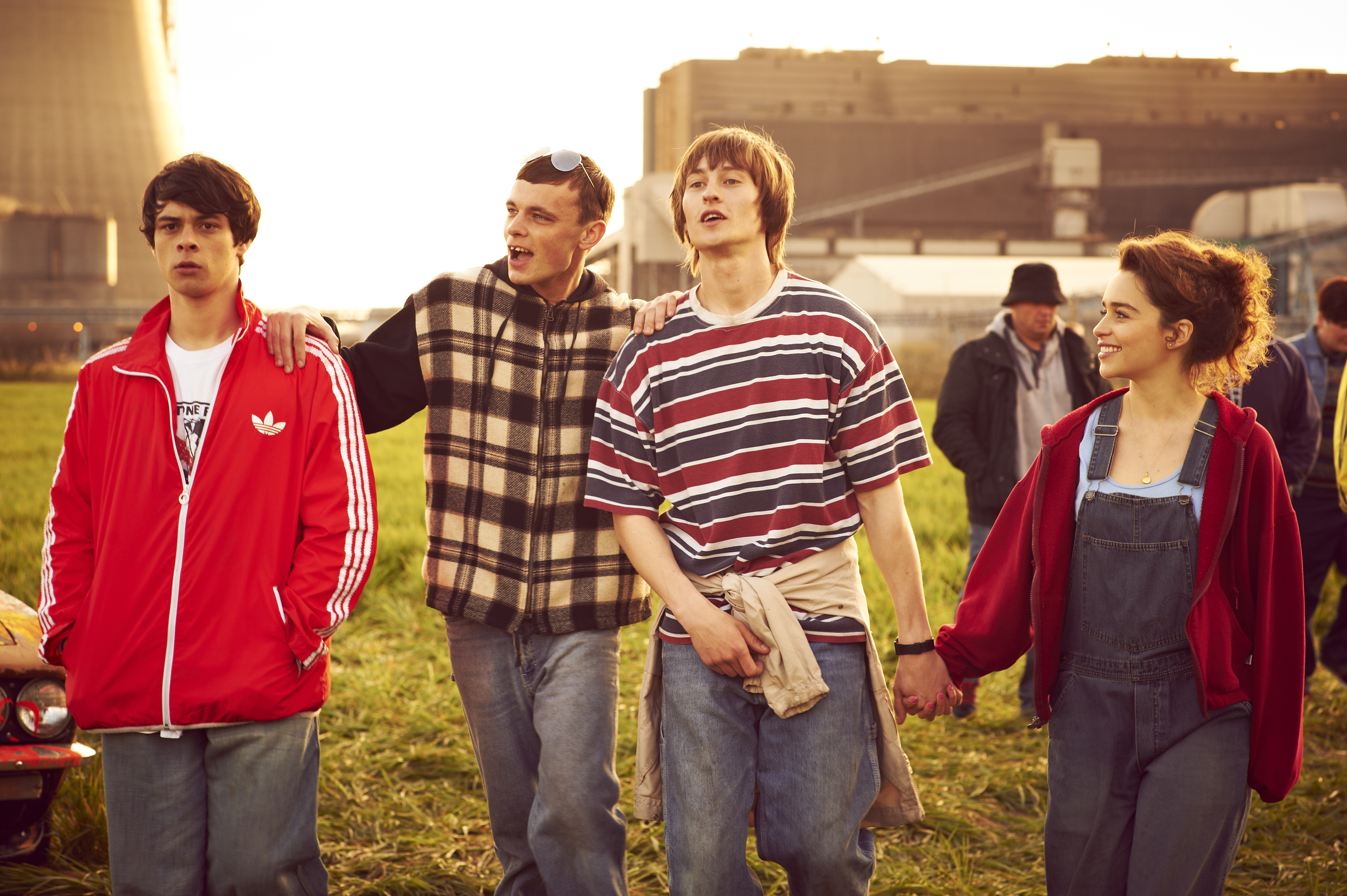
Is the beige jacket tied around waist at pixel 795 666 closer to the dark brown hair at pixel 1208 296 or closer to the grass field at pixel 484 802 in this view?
the dark brown hair at pixel 1208 296

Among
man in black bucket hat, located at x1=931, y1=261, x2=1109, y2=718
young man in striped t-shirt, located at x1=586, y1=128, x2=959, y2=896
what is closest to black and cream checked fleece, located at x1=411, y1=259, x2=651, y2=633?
young man in striped t-shirt, located at x1=586, y1=128, x2=959, y2=896

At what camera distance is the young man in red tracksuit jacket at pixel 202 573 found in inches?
88.7

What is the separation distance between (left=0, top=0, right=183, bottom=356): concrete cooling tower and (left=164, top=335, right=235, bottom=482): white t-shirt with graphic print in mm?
30950

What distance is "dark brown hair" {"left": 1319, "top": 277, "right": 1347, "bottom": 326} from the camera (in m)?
5.60

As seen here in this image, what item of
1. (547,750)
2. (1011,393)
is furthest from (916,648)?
(1011,393)

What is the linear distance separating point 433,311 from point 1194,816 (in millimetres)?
2078

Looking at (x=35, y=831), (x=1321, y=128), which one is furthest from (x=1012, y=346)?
(x=1321, y=128)

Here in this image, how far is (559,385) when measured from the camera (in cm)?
280

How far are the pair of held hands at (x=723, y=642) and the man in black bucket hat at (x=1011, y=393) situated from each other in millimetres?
2813

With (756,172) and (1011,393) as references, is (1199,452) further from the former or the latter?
(1011,393)

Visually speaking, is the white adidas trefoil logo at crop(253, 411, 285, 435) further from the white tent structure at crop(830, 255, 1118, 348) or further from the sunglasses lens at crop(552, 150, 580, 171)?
the white tent structure at crop(830, 255, 1118, 348)

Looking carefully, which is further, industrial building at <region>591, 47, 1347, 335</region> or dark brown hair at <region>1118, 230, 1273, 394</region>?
industrial building at <region>591, 47, 1347, 335</region>

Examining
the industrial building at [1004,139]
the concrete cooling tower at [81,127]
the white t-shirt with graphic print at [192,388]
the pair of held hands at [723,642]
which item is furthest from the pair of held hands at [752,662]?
the industrial building at [1004,139]

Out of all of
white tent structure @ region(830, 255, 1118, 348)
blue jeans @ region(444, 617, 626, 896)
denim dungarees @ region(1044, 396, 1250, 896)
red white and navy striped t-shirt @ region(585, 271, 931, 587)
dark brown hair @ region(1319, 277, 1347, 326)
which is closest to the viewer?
denim dungarees @ region(1044, 396, 1250, 896)
